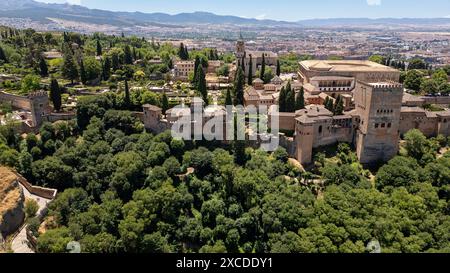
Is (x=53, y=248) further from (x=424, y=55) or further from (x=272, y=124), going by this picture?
(x=424, y=55)

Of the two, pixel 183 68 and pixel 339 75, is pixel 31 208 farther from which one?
pixel 339 75

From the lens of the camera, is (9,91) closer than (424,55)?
Yes

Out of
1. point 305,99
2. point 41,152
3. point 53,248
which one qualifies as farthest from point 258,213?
point 41,152

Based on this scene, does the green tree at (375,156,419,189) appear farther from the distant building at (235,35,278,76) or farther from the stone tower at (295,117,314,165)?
the distant building at (235,35,278,76)

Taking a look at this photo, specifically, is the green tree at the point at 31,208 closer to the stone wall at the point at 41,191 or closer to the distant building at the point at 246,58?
the stone wall at the point at 41,191

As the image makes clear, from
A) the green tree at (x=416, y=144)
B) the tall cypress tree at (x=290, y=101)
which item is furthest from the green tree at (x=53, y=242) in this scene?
the green tree at (x=416, y=144)

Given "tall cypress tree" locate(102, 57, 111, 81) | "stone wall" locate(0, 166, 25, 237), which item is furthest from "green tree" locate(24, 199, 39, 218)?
"tall cypress tree" locate(102, 57, 111, 81)
